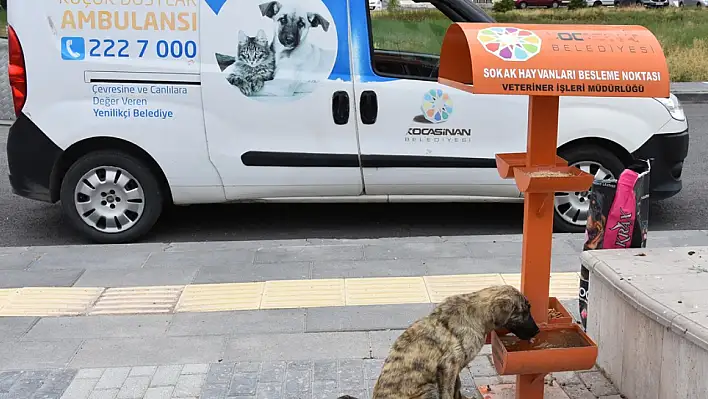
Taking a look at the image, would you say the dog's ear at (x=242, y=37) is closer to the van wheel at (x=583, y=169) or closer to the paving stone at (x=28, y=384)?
the van wheel at (x=583, y=169)

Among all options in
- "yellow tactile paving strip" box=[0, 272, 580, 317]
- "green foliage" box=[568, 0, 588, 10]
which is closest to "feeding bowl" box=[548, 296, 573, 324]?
"yellow tactile paving strip" box=[0, 272, 580, 317]

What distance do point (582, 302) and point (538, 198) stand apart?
115cm

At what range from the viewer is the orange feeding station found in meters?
2.46

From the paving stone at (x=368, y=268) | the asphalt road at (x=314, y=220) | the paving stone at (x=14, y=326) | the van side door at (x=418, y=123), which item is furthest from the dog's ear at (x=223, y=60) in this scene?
the paving stone at (x=14, y=326)

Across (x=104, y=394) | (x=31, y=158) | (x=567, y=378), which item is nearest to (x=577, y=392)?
(x=567, y=378)

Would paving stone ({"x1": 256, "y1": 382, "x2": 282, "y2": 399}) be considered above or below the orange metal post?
below

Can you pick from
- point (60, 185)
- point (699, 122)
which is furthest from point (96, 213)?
point (699, 122)

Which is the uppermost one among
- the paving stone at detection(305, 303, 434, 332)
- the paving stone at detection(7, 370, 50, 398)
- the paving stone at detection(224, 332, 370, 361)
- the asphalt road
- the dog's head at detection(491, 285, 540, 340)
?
the dog's head at detection(491, 285, 540, 340)

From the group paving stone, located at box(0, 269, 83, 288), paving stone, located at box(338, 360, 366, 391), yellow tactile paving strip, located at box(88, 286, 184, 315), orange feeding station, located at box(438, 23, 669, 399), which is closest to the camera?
orange feeding station, located at box(438, 23, 669, 399)

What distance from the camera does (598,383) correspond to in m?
3.34

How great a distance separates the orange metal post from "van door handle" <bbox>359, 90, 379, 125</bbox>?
8.94 ft

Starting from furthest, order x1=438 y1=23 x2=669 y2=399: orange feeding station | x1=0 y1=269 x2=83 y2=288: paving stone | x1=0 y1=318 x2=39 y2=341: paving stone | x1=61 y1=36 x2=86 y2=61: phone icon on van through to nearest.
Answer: x1=61 y1=36 x2=86 y2=61: phone icon on van < x1=0 y1=269 x2=83 y2=288: paving stone < x1=0 y1=318 x2=39 y2=341: paving stone < x1=438 y1=23 x2=669 y2=399: orange feeding station

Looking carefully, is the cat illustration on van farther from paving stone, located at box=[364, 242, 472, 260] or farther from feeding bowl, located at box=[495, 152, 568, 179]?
feeding bowl, located at box=[495, 152, 568, 179]

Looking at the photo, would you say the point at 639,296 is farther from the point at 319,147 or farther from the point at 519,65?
the point at 319,147
